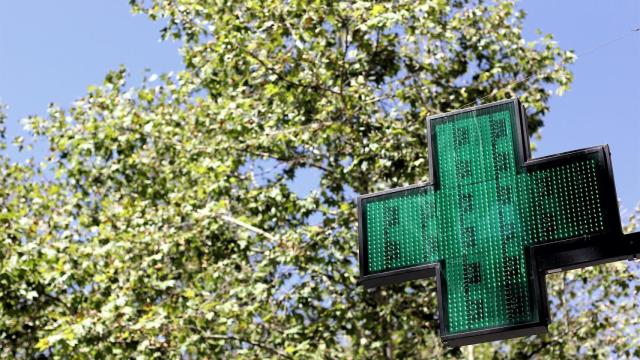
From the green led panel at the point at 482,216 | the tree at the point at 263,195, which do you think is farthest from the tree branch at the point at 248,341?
the green led panel at the point at 482,216

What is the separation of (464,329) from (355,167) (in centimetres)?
696

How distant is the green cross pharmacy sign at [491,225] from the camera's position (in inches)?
150

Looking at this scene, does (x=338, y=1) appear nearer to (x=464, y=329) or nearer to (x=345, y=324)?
(x=345, y=324)

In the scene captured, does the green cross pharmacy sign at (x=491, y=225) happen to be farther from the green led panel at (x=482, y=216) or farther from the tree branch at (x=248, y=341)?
the tree branch at (x=248, y=341)

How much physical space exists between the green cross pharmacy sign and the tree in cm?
591

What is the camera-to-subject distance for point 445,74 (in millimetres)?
11531

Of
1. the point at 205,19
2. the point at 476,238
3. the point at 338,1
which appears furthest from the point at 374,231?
the point at 205,19

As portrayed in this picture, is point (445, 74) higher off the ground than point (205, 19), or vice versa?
point (205, 19)

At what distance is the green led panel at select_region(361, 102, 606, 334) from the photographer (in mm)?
3857

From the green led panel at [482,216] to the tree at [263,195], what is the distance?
19.4 feet

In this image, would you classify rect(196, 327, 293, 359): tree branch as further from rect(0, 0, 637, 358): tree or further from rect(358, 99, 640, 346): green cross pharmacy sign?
rect(358, 99, 640, 346): green cross pharmacy sign

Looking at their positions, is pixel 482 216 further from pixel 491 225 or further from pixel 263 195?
pixel 263 195

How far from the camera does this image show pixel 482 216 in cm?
403

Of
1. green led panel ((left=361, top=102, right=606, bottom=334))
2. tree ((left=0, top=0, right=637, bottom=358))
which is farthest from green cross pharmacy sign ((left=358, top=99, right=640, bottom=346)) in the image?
tree ((left=0, top=0, right=637, bottom=358))
